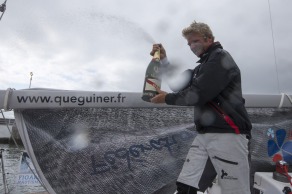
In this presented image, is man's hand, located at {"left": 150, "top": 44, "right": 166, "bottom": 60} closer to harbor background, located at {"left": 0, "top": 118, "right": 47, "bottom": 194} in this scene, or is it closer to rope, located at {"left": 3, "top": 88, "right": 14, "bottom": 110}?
rope, located at {"left": 3, "top": 88, "right": 14, "bottom": 110}

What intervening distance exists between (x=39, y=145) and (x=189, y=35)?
6.23 feet

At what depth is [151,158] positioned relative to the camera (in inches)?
135

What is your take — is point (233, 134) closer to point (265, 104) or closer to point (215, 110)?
point (215, 110)

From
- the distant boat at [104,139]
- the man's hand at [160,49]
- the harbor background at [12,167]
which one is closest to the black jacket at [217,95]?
the man's hand at [160,49]

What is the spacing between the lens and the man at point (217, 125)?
2.49 metres

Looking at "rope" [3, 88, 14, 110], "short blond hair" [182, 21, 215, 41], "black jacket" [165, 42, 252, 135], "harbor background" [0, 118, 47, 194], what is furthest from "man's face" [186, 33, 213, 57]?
"harbor background" [0, 118, 47, 194]

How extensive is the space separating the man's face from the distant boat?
87cm

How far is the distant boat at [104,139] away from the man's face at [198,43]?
0.87 m

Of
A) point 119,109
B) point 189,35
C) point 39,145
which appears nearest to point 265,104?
point 189,35

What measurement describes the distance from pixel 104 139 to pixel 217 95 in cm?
140

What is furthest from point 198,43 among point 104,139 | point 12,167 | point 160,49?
point 12,167

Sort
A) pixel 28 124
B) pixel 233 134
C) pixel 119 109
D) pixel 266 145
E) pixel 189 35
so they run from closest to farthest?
pixel 233 134 < pixel 189 35 < pixel 28 124 < pixel 119 109 < pixel 266 145

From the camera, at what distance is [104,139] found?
330 centimetres

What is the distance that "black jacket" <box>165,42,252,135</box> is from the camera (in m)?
2.47
